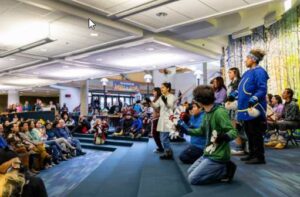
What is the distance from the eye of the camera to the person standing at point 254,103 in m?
3.01

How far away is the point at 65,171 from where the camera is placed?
6.92 metres

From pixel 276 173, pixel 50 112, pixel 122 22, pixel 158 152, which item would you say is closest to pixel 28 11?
pixel 122 22

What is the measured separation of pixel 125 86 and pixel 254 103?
19796mm

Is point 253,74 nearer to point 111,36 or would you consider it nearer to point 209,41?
→ point 111,36

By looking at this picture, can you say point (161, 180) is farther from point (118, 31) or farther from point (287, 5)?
point (287, 5)

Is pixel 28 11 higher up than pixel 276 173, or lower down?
higher up

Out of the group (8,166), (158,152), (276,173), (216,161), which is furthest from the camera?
(158,152)

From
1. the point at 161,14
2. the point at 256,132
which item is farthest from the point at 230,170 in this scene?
the point at 161,14

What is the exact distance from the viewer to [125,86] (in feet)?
73.7

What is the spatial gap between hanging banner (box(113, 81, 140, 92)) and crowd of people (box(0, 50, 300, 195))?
478 inches

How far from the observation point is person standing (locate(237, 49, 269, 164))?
301 centimetres

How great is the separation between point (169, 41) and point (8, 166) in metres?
5.69

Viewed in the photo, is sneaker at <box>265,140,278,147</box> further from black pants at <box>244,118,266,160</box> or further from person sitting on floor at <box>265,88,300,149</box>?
black pants at <box>244,118,266,160</box>

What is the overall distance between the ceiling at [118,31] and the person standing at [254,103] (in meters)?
2.00
